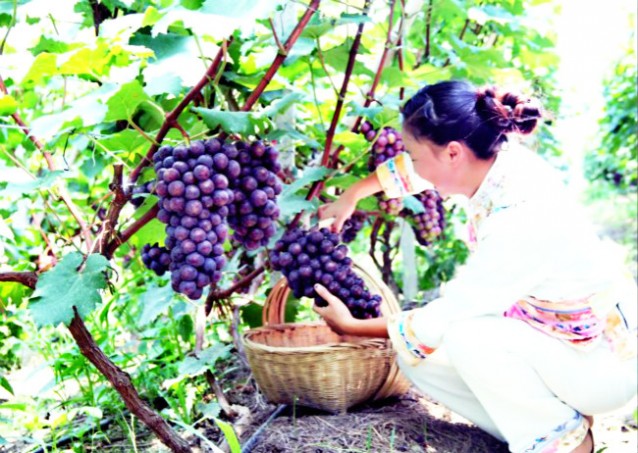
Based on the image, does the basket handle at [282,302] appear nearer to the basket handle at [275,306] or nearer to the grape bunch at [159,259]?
the basket handle at [275,306]

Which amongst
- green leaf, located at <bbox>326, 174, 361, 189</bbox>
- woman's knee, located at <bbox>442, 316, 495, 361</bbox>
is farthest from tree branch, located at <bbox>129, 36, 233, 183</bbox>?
woman's knee, located at <bbox>442, 316, 495, 361</bbox>

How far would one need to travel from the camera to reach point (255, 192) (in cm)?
165

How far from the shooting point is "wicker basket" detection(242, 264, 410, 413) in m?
1.99

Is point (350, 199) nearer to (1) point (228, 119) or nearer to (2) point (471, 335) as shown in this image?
(2) point (471, 335)

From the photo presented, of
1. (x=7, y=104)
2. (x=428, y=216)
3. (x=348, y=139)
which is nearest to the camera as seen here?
(x=7, y=104)

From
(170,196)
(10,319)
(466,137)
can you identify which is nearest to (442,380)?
(466,137)

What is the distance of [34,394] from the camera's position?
2.30 metres

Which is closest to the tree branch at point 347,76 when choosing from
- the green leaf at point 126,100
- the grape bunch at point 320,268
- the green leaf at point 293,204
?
the green leaf at point 293,204

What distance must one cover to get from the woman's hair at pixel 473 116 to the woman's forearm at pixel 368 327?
58 centimetres

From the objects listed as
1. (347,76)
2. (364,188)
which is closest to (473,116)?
(347,76)

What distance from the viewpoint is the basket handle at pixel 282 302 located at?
2293 mm

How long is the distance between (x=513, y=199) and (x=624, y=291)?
451 millimetres

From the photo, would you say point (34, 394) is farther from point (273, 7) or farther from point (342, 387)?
point (273, 7)

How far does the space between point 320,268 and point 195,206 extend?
59 centimetres
